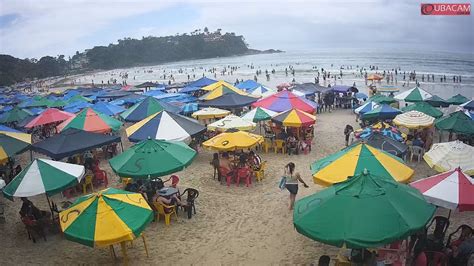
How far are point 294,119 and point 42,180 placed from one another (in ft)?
25.6

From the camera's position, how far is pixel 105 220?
203 inches

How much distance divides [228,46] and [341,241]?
154 m

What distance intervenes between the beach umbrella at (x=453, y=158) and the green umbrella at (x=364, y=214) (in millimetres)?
3460

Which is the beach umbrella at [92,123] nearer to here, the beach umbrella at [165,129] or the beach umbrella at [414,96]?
the beach umbrella at [165,129]

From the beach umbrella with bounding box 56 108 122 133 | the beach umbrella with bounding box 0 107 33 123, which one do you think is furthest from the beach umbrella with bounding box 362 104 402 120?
the beach umbrella with bounding box 0 107 33 123

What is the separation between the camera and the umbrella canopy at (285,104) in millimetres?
13875

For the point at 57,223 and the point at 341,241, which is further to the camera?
the point at 57,223

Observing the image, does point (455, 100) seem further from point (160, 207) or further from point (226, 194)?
point (160, 207)

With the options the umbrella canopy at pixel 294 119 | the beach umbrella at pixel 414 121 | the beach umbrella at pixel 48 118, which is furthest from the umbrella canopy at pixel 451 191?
the beach umbrella at pixel 48 118

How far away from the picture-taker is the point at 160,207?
753cm

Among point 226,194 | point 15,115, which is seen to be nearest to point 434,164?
point 226,194

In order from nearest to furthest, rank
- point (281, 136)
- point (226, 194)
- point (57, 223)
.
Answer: point (57, 223) → point (226, 194) → point (281, 136)

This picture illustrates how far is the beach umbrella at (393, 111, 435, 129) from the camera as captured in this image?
1181 centimetres

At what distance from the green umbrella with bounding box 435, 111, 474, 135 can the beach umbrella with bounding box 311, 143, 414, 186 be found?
6107mm
